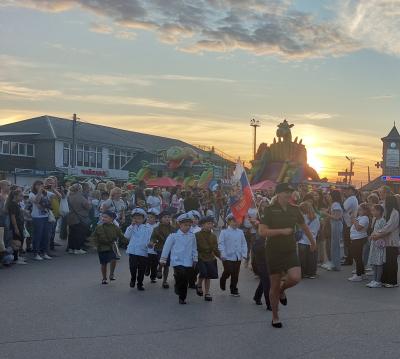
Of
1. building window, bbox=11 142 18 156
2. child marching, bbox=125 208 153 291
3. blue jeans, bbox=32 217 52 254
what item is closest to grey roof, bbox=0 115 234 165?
building window, bbox=11 142 18 156

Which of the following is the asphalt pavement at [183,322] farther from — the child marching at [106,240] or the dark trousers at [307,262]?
the dark trousers at [307,262]

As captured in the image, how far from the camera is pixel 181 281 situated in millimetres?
8555

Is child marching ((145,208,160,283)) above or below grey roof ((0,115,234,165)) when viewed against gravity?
below

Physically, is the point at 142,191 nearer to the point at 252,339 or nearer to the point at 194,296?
the point at 194,296

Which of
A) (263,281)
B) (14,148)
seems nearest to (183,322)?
(263,281)

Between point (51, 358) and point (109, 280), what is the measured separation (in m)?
4.87

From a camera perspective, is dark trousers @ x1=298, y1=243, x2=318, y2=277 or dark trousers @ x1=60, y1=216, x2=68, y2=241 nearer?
dark trousers @ x1=298, y1=243, x2=318, y2=277

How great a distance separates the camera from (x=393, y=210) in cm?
1025

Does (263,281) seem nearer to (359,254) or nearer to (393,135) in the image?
(359,254)

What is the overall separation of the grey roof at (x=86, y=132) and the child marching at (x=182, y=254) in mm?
47771

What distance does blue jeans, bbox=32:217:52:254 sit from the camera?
13242 millimetres

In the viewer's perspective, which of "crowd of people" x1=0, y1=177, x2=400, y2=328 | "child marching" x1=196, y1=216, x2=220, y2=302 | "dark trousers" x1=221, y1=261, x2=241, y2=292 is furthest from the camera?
"dark trousers" x1=221, y1=261, x2=241, y2=292

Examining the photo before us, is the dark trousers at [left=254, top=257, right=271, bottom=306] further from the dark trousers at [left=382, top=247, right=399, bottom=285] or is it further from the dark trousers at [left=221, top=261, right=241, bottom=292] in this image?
the dark trousers at [left=382, top=247, right=399, bottom=285]

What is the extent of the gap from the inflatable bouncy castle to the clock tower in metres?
9.87
